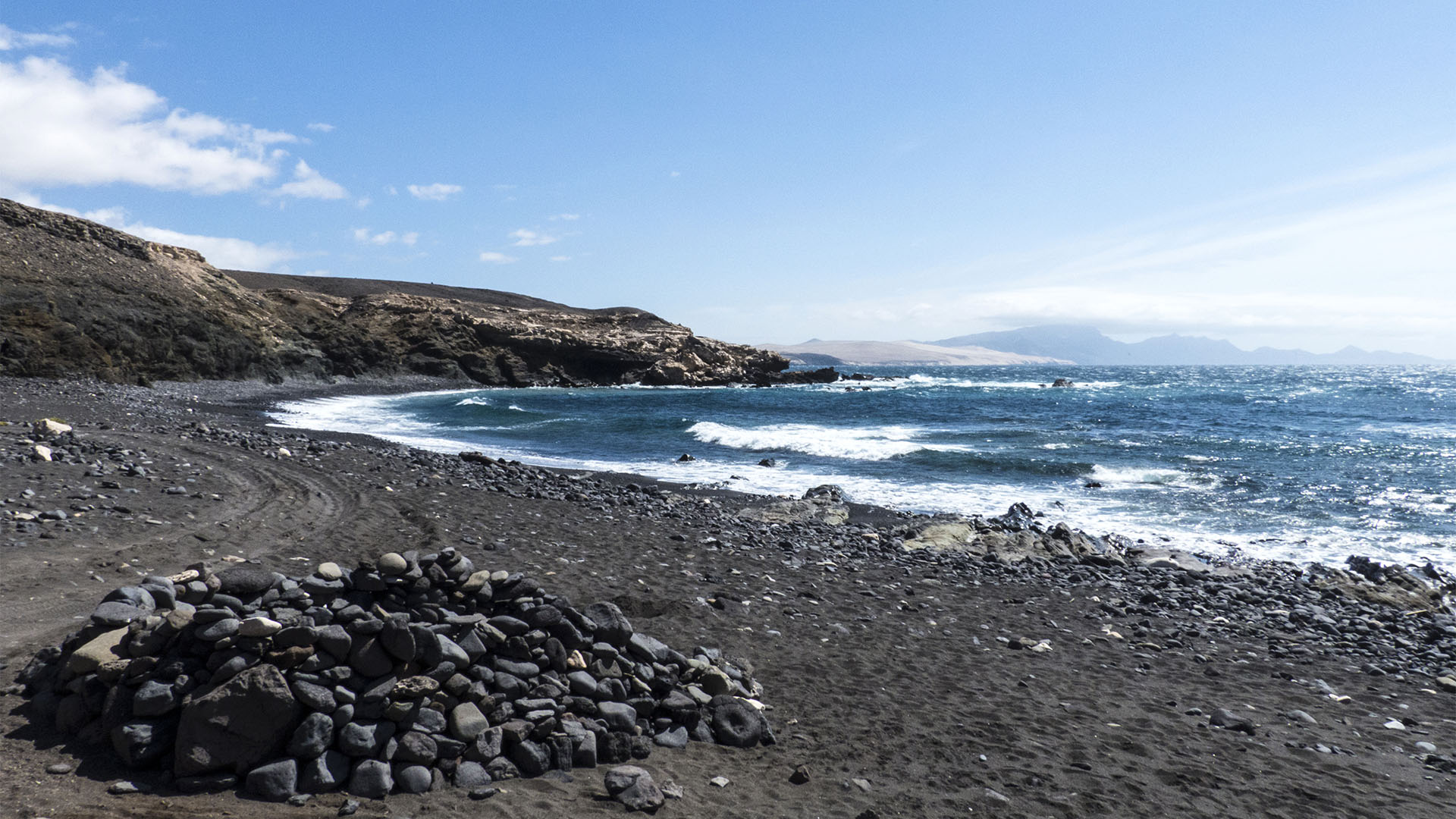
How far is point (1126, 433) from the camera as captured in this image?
3484 cm

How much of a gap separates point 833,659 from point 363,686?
450 cm

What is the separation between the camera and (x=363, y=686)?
15.9ft

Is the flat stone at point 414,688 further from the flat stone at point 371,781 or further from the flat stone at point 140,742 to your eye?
the flat stone at point 140,742

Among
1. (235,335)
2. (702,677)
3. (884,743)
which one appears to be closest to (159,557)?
(702,677)

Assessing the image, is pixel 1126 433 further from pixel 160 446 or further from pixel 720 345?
pixel 720 345

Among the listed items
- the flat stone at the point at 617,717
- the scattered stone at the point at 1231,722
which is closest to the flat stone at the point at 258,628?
→ the flat stone at the point at 617,717

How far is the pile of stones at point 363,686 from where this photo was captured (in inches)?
177

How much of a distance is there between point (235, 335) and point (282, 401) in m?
11.9

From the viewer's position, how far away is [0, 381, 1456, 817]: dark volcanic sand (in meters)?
4.92

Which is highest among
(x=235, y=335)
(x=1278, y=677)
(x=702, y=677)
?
(x=235, y=335)

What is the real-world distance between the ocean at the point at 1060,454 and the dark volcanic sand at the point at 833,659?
229 inches

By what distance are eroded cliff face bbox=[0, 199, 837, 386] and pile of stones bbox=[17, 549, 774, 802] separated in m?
37.6

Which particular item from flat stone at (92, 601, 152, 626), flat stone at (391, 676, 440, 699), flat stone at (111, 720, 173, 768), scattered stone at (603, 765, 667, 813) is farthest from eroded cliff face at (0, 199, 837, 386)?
scattered stone at (603, 765, 667, 813)

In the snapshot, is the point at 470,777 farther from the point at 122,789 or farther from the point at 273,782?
the point at 122,789
